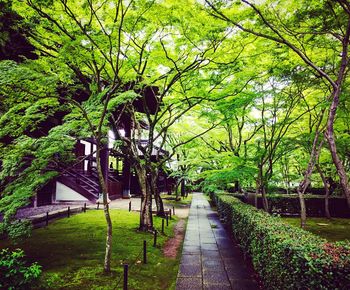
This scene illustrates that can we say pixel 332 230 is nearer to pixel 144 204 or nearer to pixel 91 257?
pixel 144 204

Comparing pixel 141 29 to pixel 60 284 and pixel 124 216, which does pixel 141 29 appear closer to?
pixel 60 284

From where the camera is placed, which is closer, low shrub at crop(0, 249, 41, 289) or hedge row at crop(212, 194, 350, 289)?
hedge row at crop(212, 194, 350, 289)

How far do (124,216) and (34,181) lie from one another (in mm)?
10059

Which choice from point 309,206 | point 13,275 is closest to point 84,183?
point 13,275

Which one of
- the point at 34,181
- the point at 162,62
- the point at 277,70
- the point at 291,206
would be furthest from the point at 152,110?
the point at 291,206

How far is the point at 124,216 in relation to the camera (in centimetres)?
1577

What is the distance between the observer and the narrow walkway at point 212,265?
6.47 m

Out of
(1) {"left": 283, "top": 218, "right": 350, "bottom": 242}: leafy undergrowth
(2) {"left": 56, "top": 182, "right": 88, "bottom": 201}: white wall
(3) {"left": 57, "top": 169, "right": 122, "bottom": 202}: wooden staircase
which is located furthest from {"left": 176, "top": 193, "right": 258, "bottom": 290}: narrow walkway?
(2) {"left": 56, "top": 182, "right": 88, "bottom": 201}: white wall

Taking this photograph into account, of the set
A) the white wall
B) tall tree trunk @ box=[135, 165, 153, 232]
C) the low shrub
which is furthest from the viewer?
the white wall

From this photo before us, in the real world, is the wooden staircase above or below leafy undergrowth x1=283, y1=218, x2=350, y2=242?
above

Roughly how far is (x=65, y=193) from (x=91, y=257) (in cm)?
1376

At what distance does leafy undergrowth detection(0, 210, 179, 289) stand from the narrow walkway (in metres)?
0.46

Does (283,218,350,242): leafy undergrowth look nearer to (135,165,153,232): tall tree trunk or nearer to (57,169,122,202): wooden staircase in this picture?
(135,165,153,232): tall tree trunk

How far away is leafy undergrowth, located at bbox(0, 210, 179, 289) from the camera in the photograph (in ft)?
21.0
